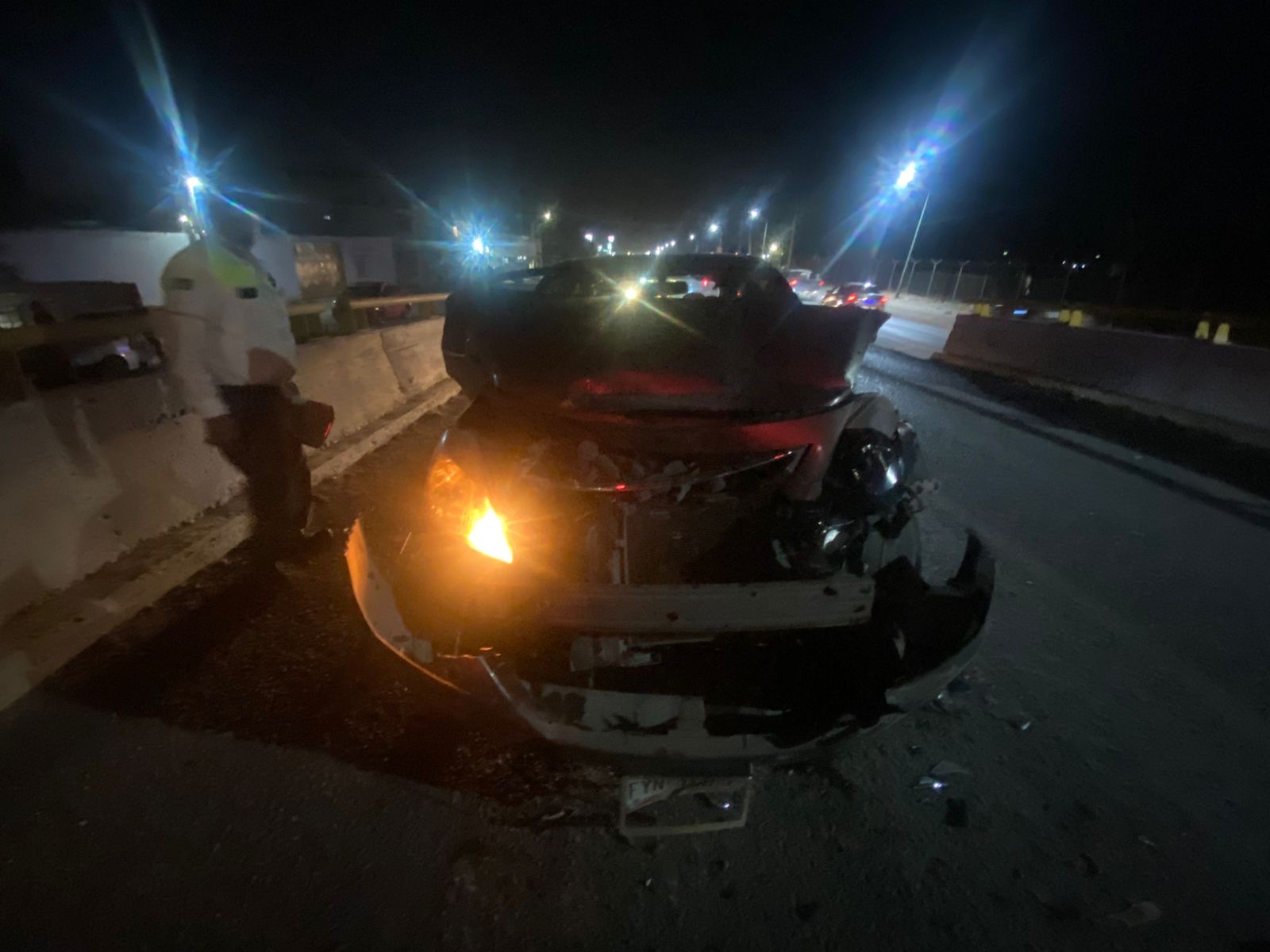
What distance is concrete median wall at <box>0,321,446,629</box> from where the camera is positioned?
3137 mm

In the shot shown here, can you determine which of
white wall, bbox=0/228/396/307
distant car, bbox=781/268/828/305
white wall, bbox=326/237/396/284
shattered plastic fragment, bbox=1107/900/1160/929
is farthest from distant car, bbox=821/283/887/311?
white wall, bbox=326/237/396/284

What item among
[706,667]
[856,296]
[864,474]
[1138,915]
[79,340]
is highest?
[864,474]

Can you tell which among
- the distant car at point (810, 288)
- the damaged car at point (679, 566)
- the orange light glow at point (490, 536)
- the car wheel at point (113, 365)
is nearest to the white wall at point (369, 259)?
the distant car at point (810, 288)

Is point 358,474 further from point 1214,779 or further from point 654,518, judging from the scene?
point 1214,779

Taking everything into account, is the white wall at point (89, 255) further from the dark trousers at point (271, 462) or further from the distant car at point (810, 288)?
the distant car at point (810, 288)

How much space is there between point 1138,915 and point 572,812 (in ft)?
5.82

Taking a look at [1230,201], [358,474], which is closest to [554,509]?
[358,474]

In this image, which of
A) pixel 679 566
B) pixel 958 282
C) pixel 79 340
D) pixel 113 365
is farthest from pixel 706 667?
pixel 958 282

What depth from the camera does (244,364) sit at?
404cm

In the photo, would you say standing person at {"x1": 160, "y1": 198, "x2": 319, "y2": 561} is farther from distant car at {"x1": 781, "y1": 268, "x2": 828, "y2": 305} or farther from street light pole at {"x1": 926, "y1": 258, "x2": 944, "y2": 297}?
street light pole at {"x1": 926, "y1": 258, "x2": 944, "y2": 297}

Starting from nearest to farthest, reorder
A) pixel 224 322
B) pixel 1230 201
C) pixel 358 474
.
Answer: pixel 224 322 < pixel 358 474 < pixel 1230 201

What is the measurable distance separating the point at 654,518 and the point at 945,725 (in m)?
1.57

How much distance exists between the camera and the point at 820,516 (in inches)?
96.6

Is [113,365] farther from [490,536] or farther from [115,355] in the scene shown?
[490,536]
